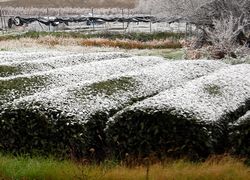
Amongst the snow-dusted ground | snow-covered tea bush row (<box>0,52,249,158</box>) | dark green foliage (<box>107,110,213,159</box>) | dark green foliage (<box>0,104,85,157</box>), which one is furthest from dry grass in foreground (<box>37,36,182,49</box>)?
dark green foliage (<box>107,110,213,159</box>)

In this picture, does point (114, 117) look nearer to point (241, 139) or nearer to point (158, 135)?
point (158, 135)

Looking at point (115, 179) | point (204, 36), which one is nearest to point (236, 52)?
point (204, 36)

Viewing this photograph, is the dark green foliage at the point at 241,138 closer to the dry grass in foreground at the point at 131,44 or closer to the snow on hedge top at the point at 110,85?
the snow on hedge top at the point at 110,85

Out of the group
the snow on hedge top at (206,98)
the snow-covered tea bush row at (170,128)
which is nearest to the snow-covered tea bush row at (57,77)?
the snow on hedge top at (206,98)

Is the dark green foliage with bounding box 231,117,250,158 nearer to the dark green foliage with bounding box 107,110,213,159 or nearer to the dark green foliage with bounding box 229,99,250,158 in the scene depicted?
the dark green foliage with bounding box 229,99,250,158

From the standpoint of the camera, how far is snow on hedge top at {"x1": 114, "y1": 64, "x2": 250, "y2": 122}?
9562mm

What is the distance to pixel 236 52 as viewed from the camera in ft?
80.1

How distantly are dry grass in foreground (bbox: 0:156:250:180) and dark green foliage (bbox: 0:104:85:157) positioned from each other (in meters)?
0.99

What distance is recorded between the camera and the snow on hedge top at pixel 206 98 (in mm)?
9562

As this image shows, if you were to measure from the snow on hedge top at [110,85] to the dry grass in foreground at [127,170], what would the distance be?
186cm

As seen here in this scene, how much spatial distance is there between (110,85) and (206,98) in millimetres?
2326

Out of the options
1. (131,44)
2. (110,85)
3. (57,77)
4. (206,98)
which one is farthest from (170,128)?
(131,44)

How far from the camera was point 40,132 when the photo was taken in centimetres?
994

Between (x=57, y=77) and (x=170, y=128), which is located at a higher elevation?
(x=57, y=77)
